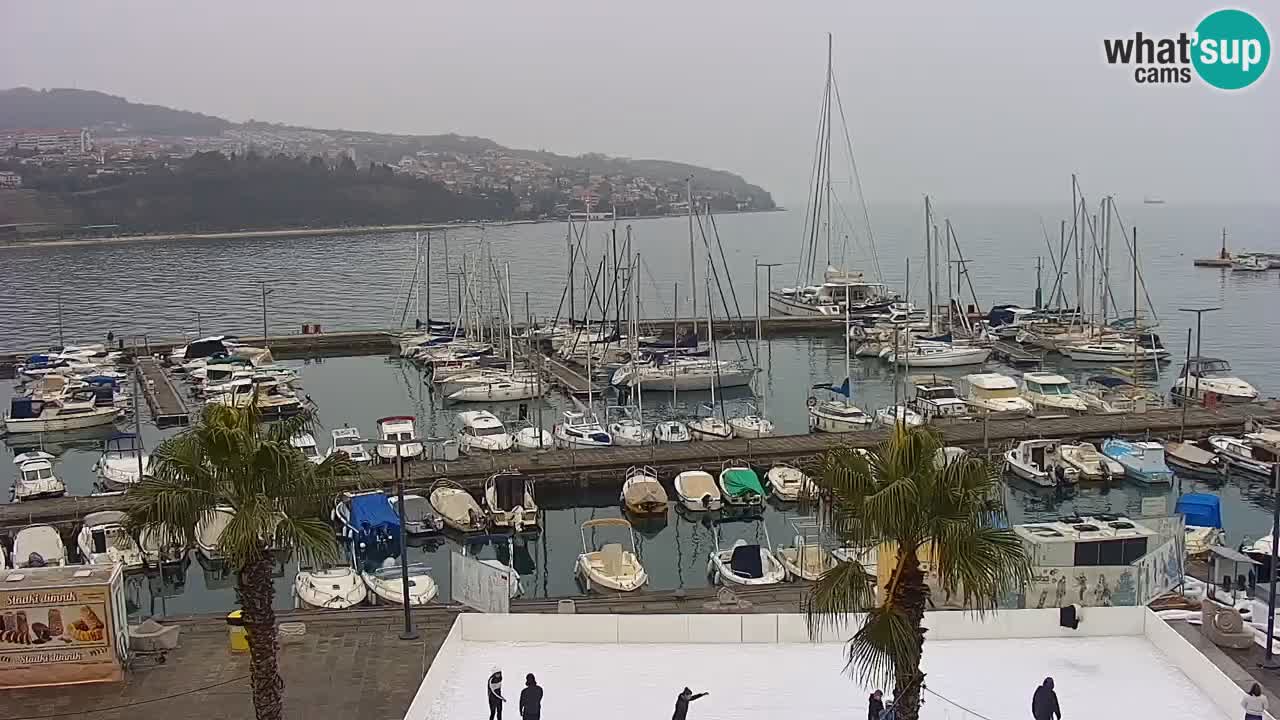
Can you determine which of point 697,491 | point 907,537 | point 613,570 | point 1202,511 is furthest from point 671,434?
point 907,537

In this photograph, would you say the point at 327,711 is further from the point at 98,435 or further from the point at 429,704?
the point at 98,435

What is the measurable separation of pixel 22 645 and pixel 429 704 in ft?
18.5

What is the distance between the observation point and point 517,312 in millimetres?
92250

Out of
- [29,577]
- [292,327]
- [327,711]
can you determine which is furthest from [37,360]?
[327,711]

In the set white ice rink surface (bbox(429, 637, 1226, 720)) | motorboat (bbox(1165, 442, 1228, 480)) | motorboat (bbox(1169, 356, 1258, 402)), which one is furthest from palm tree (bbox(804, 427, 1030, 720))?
motorboat (bbox(1169, 356, 1258, 402))

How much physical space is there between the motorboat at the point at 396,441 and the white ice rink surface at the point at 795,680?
67.3 feet

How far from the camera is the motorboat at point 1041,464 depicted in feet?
105

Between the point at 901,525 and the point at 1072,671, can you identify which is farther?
the point at 1072,671

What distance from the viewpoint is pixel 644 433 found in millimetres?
36156

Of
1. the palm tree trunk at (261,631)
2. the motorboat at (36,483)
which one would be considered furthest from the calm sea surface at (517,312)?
the palm tree trunk at (261,631)

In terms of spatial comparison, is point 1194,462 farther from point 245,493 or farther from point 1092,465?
point 245,493

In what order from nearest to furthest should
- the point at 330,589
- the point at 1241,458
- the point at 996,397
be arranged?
the point at 330,589 → the point at 1241,458 → the point at 996,397

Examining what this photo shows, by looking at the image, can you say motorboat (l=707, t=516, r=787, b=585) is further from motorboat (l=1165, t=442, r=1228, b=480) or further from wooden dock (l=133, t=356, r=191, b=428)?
wooden dock (l=133, t=356, r=191, b=428)

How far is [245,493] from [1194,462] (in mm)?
31246
